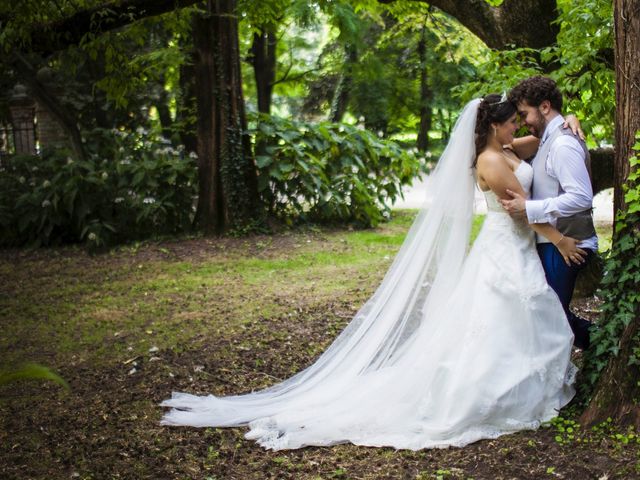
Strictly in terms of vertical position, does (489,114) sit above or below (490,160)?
above

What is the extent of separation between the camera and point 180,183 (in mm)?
11797

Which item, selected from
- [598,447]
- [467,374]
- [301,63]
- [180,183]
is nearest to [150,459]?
[467,374]

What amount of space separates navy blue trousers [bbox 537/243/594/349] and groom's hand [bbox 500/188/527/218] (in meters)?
0.29

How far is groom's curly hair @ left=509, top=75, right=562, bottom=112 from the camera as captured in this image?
14.6 ft

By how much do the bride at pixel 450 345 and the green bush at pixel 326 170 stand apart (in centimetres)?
685

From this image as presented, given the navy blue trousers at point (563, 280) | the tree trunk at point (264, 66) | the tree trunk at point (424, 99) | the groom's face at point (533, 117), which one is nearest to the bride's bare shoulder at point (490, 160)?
the groom's face at point (533, 117)

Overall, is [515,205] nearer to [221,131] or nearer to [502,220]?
[502,220]

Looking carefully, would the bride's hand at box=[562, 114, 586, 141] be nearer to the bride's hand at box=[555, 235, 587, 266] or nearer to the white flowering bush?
the bride's hand at box=[555, 235, 587, 266]

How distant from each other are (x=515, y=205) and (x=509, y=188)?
143 mm

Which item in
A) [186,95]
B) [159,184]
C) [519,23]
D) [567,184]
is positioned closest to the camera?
[567,184]

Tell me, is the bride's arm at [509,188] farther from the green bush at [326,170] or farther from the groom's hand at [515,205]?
the green bush at [326,170]

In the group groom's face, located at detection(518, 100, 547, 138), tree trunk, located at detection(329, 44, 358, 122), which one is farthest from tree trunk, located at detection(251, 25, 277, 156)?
groom's face, located at detection(518, 100, 547, 138)

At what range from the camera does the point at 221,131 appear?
37.3 ft

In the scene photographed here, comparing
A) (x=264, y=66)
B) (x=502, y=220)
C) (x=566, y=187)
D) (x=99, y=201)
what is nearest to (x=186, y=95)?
(x=99, y=201)
